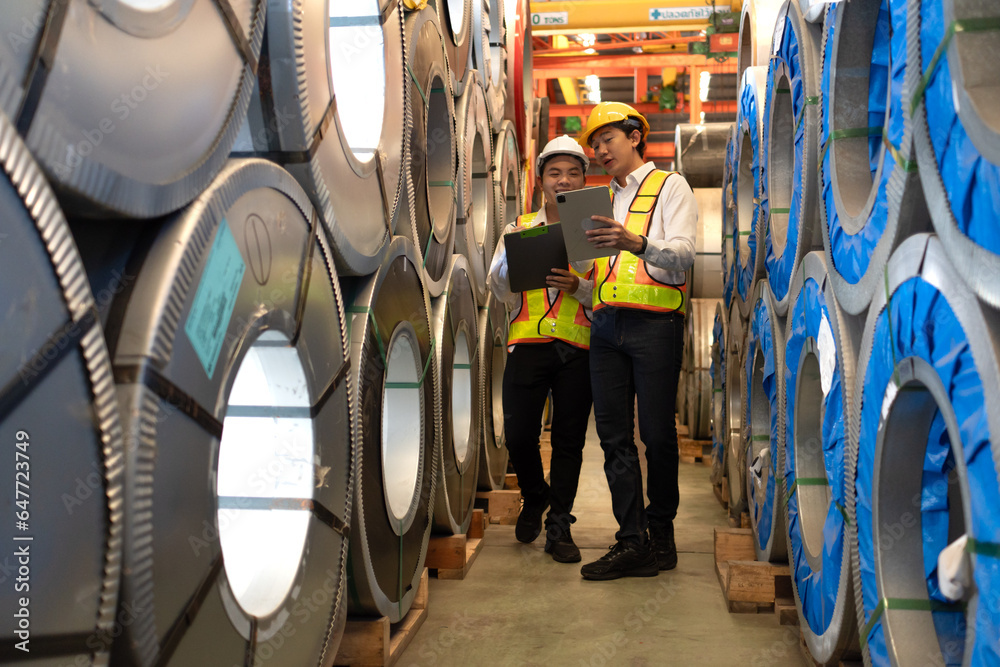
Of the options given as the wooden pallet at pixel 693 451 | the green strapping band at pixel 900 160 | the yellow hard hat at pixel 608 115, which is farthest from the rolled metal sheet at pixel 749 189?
the wooden pallet at pixel 693 451

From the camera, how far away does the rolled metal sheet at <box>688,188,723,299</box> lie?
597cm

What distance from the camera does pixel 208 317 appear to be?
3.51ft

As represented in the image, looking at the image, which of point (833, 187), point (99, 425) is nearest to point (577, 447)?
point (833, 187)

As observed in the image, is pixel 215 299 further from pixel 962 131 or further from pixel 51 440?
pixel 962 131

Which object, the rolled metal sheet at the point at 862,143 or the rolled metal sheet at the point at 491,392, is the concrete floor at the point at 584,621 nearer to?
the rolled metal sheet at the point at 491,392

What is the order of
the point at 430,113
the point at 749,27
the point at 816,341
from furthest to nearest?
the point at 749,27 < the point at 430,113 < the point at 816,341

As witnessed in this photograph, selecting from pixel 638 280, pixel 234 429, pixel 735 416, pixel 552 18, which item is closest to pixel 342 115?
pixel 234 429

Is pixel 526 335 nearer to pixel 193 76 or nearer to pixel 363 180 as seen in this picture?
pixel 363 180

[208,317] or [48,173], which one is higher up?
[48,173]

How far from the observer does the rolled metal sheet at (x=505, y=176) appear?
4.53 meters

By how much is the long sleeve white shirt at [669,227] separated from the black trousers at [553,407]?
22.9 inches

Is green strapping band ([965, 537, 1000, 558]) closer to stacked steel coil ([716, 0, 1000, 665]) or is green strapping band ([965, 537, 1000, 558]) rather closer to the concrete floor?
stacked steel coil ([716, 0, 1000, 665])

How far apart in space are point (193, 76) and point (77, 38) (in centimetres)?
24

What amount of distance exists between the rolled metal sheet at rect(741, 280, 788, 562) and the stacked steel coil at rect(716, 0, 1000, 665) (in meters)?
0.04
